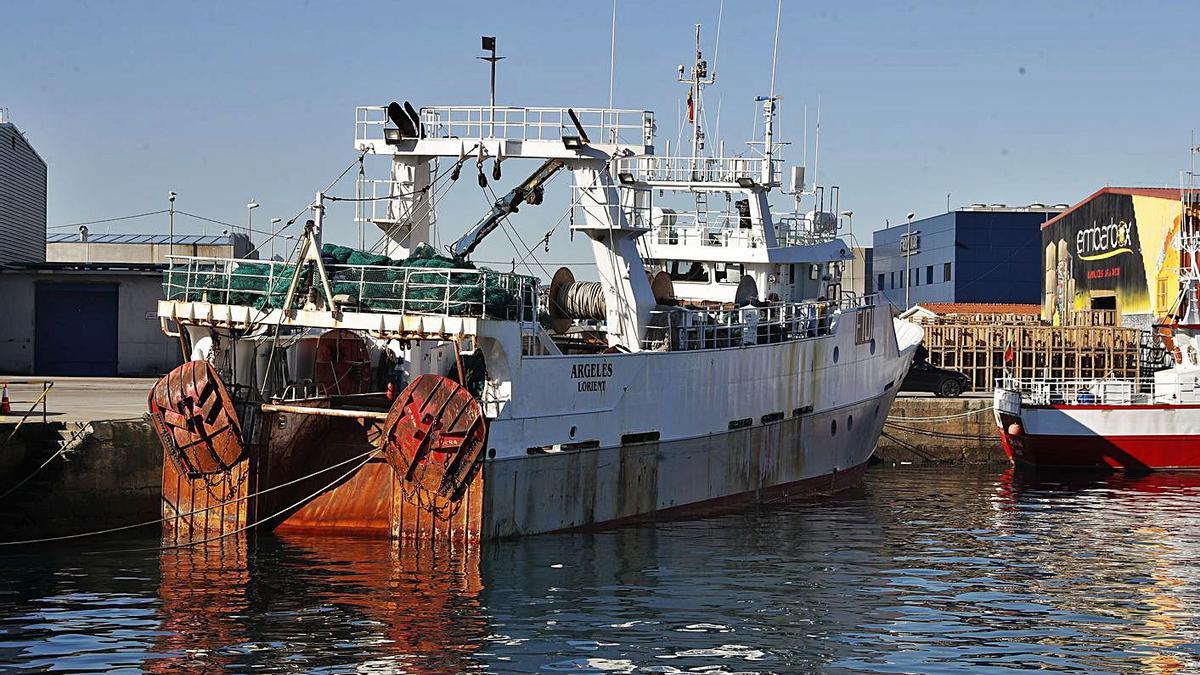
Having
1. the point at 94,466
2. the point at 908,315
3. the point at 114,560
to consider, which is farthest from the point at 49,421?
the point at 908,315

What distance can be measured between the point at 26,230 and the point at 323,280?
97.9ft

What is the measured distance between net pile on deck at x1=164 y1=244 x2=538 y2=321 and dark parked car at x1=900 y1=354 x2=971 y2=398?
909 inches

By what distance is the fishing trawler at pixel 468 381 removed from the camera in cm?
2131

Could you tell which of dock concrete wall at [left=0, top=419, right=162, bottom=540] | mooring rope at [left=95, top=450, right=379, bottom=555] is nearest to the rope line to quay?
mooring rope at [left=95, top=450, right=379, bottom=555]

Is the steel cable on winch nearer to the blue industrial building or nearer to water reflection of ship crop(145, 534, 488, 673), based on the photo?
water reflection of ship crop(145, 534, 488, 673)

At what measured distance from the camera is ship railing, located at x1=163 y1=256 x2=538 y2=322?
21.1 metres

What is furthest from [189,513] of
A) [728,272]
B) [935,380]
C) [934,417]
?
[935,380]

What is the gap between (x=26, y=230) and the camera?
155ft

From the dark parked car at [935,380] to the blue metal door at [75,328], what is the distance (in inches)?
902

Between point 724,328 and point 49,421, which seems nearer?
point 49,421

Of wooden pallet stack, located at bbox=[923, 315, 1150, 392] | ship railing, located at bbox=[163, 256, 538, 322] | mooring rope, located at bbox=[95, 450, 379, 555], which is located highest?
ship railing, located at bbox=[163, 256, 538, 322]

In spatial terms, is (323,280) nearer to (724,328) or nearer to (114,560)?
(114,560)

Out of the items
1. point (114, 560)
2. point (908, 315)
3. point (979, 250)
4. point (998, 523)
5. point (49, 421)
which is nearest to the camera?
point (114, 560)

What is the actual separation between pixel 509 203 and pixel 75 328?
71.2 ft
